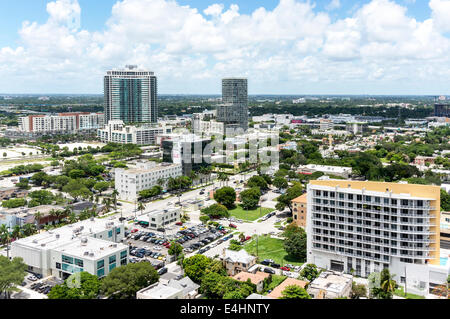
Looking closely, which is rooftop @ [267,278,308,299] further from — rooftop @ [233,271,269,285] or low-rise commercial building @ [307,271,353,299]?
rooftop @ [233,271,269,285]

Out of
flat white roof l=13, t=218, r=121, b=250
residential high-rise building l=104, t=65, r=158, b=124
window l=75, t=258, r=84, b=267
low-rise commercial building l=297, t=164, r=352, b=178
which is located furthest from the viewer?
residential high-rise building l=104, t=65, r=158, b=124

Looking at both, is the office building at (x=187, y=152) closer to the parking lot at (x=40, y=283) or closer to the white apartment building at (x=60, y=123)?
the parking lot at (x=40, y=283)

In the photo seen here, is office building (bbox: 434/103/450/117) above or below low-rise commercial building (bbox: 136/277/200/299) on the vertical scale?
above

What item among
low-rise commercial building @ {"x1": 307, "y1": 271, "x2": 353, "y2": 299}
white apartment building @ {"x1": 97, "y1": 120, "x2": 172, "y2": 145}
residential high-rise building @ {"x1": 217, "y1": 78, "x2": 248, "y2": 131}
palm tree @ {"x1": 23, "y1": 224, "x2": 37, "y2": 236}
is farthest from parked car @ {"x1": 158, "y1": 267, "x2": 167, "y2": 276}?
residential high-rise building @ {"x1": 217, "y1": 78, "x2": 248, "y2": 131}

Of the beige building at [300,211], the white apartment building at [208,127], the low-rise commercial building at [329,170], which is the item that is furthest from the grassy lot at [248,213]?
the white apartment building at [208,127]
